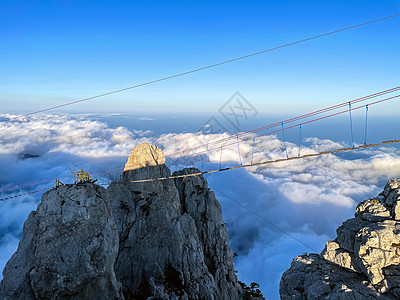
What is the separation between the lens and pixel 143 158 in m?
53.8

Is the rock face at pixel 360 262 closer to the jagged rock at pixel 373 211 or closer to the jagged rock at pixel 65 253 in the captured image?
the jagged rock at pixel 373 211

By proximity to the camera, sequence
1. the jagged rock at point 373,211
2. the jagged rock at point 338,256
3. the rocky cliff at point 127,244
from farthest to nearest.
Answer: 1. the jagged rock at point 373,211
2. the jagged rock at point 338,256
3. the rocky cliff at point 127,244

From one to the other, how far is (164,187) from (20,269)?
31.7 m

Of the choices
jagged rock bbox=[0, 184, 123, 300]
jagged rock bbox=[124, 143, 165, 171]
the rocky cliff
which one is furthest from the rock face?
jagged rock bbox=[124, 143, 165, 171]

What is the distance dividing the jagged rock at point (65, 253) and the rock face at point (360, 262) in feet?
101

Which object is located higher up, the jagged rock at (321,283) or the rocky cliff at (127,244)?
the rocky cliff at (127,244)

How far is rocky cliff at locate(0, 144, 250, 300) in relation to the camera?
24.3 metres

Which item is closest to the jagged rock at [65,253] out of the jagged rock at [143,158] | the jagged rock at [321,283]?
the jagged rock at [143,158]

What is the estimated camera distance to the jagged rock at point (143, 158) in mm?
53438

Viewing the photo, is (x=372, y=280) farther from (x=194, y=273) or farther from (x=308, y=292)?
(x=194, y=273)

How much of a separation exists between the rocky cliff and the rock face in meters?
15.9

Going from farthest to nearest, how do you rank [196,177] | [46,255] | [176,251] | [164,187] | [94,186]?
[196,177] → [164,187] → [176,251] → [94,186] → [46,255]

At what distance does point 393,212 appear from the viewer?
3941 cm

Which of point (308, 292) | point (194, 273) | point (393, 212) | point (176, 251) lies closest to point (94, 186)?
point (176, 251)
